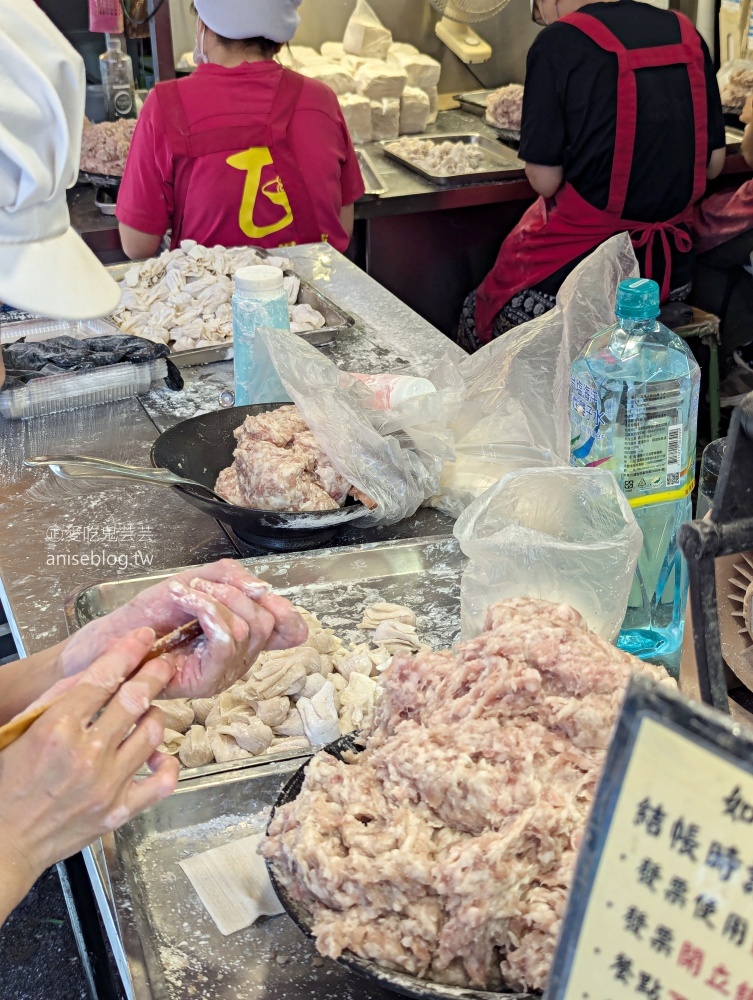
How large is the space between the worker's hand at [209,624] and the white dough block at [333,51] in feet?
14.1

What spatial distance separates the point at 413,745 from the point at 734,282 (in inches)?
166

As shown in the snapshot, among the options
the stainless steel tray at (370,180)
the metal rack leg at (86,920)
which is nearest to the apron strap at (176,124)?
the stainless steel tray at (370,180)

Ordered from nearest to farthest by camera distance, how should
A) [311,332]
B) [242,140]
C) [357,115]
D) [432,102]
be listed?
[311,332] < [242,140] < [357,115] < [432,102]

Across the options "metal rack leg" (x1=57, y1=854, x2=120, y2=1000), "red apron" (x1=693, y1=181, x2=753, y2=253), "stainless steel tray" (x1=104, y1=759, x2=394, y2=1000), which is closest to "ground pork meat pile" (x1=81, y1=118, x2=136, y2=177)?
"red apron" (x1=693, y1=181, x2=753, y2=253)

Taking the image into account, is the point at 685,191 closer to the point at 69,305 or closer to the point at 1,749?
the point at 69,305

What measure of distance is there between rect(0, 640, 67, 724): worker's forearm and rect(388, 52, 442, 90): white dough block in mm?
4117

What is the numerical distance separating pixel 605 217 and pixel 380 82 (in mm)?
1527

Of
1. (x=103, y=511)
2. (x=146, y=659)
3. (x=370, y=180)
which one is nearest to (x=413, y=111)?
A: (x=370, y=180)

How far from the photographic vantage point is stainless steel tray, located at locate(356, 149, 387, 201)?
393 cm

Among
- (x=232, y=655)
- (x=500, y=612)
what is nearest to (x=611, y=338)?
(x=500, y=612)

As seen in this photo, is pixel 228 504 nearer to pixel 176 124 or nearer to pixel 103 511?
pixel 103 511

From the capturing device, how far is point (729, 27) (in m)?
4.80

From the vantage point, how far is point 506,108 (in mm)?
4633

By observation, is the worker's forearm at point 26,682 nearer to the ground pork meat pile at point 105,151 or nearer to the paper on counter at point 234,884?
the paper on counter at point 234,884
